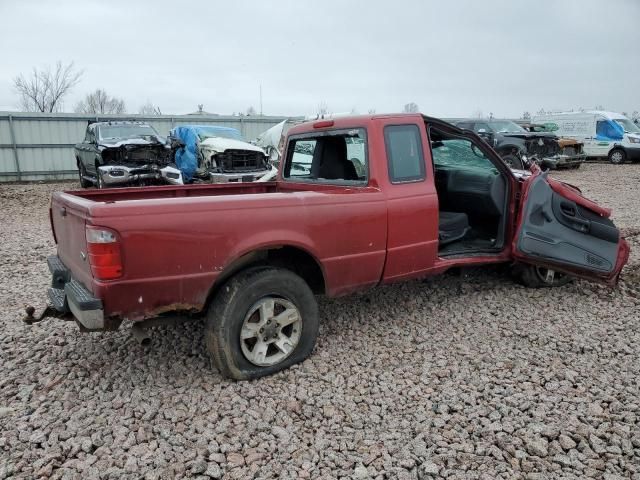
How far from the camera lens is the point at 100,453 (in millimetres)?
2545

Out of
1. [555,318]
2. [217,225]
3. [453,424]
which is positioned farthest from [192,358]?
[555,318]

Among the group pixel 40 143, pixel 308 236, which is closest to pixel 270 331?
pixel 308 236

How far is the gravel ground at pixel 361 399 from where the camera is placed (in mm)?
2469

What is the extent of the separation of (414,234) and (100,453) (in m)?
2.59

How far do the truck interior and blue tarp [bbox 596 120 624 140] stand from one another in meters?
17.8

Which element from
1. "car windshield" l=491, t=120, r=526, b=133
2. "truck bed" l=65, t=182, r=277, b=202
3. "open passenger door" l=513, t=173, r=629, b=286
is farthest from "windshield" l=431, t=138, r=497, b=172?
"car windshield" l=491, t=120, r=526, b=133

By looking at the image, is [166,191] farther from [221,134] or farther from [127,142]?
[221,134]

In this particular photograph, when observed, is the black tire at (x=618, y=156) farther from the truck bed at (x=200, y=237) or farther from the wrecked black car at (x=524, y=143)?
the truck bed at (x=200, y=237)

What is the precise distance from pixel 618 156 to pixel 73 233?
70.9 ft

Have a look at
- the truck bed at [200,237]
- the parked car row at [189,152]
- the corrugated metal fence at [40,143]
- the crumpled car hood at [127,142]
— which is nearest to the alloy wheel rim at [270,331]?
the truck bed at [200,237]

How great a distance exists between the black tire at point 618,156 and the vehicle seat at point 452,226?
59.4ft

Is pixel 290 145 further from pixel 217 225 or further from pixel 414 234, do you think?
pixel 217 225

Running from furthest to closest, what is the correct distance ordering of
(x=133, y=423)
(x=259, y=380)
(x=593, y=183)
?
1. (x=593, y=183)
2. (x=259, y=380)
3. (x=133, y=423)

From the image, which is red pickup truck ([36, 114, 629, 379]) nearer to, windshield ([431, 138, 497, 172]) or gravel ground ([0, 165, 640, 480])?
windshield ([431, 138, 497, 172])
